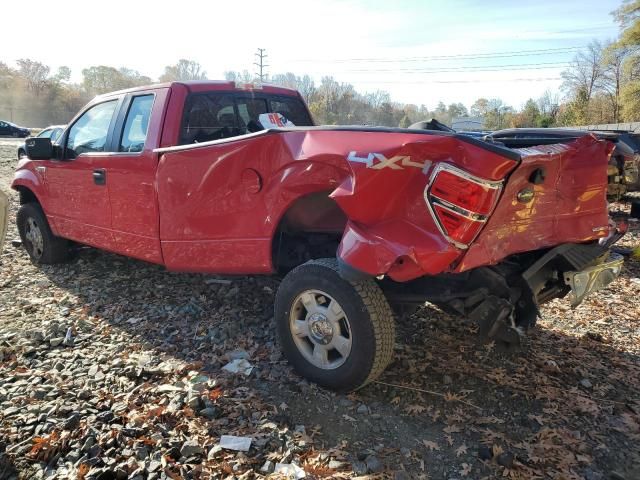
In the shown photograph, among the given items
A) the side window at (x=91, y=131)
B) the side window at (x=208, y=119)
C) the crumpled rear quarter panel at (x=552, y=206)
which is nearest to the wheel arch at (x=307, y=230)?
the crumpled rear quarter panel at (x=552, y=206)

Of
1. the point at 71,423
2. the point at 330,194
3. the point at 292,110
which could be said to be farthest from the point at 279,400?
the point at 292,110

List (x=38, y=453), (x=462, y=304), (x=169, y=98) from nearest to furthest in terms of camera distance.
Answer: (x=38, y=453)
(x=462, y=304)
(x=169, y=98)

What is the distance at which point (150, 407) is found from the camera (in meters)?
2.88

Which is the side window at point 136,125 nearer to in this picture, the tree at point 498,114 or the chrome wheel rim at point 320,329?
the chrome wheel rim at point 320,329

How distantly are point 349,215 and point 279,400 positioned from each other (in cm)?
123

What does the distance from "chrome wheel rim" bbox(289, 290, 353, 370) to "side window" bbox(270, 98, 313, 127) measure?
2.37 m

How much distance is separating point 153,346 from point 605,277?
3.31m

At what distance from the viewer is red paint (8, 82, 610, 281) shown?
101 inches

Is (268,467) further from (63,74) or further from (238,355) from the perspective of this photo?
(63,74)

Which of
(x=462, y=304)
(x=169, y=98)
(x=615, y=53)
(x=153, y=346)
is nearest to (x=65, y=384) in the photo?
(x=153, y=346)

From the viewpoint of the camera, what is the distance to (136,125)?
4.35 metres

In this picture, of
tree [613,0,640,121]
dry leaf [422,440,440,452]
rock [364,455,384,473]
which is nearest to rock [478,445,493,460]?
dry leaf [422,440,440,452]

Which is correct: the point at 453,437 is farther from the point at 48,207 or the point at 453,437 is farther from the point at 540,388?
the point at 48,207

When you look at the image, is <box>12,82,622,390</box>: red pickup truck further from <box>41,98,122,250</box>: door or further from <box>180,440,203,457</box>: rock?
<box>180,440,203,457</box>: rock
